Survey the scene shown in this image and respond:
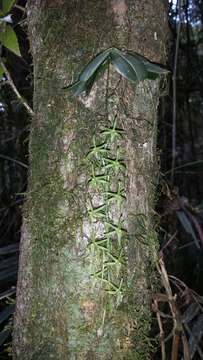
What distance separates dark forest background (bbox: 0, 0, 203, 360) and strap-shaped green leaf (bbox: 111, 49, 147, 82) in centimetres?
25

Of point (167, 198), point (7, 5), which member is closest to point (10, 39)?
point (7, 5)

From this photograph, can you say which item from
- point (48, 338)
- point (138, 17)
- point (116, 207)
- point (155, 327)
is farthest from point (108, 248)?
point (155, 327)

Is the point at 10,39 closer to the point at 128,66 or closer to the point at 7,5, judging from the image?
the point at 7,5

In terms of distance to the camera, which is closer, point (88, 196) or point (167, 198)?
point (88, 196)

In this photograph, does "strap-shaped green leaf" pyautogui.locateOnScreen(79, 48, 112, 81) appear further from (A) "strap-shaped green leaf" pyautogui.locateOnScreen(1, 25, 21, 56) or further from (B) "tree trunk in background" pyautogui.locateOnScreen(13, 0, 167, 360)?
(A) "strap-shaped green leaf" pyautogui.locateOnScreen(1, 25, 21, 56)

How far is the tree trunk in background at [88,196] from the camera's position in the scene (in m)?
0.72

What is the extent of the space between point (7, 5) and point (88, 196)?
41cm

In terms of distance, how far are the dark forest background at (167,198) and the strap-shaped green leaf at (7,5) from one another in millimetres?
18

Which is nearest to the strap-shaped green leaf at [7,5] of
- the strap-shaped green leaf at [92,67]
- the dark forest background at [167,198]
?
the dark forest background at [167,198]

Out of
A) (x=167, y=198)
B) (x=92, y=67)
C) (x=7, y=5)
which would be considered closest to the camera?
(x=92, y=67)

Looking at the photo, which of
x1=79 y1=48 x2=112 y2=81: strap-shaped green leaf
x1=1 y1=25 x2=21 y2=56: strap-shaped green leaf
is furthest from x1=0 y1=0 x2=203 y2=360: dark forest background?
x1=79 y1=48 x2=112 y2=81: strap-shaped green leaf

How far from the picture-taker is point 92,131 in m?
0.74

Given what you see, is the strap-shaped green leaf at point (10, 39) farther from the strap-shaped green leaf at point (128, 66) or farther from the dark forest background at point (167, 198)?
the strap-shaped green leaf at point (128, 66)

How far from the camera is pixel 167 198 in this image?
166 centimetres
